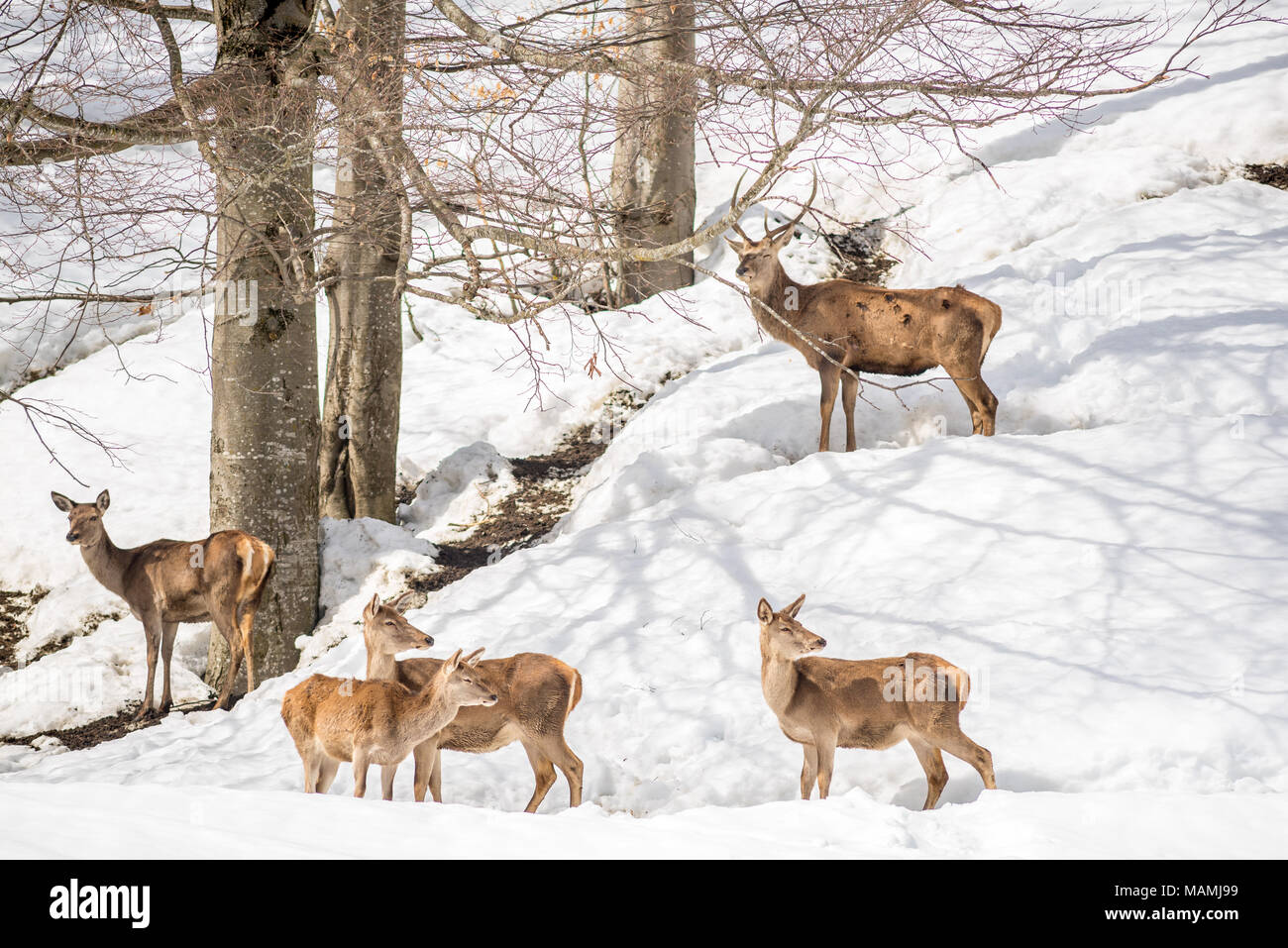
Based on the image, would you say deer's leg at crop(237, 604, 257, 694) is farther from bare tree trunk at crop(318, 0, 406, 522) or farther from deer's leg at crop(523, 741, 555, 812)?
deer's leg at crop(523, 741, 555, 812)

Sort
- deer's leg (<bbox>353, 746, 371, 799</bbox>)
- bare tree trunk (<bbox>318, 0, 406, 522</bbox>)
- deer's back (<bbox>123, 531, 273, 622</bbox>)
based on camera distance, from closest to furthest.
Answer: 1. deer's leg (<bbox>353, 746, 371, 799</bbox>)
2. deer's back (<bbox>123, 531, 273, 622</bbox>)
3. bare tree trunk (<bbox>318, 0, 406, 522</bbox>)

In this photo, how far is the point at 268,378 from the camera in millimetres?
7945

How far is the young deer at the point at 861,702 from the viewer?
4.41m

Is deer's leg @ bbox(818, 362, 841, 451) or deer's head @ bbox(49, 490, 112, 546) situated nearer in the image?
deer's head @ bbox(49, 490, 112, 546)

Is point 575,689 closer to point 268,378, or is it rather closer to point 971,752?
point 971,752

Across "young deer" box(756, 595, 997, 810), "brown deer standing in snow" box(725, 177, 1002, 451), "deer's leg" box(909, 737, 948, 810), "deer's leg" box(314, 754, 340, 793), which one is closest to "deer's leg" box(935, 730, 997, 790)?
"young deer" box(756, 595, 997, 810)

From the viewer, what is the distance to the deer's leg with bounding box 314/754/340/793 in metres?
4.92

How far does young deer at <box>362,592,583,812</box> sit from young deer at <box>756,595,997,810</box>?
1.01 meters

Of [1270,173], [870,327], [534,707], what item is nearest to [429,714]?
[534,707]

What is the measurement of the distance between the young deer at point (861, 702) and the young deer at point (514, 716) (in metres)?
1.01

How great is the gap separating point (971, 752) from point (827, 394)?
3.96 m

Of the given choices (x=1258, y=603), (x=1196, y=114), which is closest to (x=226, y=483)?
(x=1258, y=603)

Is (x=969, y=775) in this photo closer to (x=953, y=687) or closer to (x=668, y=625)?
(x=953, y=687)
